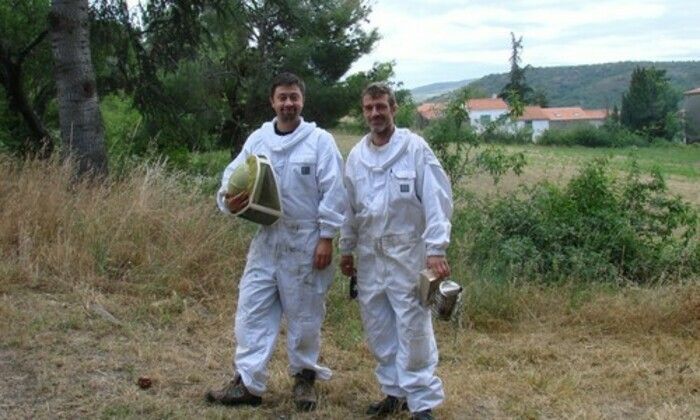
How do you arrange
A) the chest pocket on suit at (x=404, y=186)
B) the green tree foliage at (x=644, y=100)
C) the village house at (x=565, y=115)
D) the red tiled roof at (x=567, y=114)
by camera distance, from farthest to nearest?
1. the red tiled roof at (x=567, y=114)
2. the village house at (x=565, y=115)
3. the green tree foliage at (x=644, y=100)
4. the chest pocket on suit at (x=404, y=186)

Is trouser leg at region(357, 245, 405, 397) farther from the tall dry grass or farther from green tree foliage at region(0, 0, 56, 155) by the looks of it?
green tree foliage at region(0, 0, 56, 155)

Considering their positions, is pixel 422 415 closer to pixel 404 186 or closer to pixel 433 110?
pixel 404 186

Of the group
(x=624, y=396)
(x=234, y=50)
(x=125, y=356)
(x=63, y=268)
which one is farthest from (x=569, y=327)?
(x=234, y=50)

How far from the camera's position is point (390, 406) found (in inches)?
182

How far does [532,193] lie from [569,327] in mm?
2644

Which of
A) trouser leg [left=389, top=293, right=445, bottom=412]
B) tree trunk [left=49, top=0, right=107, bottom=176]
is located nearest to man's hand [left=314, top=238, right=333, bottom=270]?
trouser leg [left=389, top=293, right=445, bottom=412]

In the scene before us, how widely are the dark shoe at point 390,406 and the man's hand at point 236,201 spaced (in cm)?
131

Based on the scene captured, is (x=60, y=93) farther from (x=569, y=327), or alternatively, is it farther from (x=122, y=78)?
(x=569, y=327)

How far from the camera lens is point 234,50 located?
22.1 meters

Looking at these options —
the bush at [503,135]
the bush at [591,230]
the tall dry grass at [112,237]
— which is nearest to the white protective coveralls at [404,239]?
the tall dry grass at [112,237]

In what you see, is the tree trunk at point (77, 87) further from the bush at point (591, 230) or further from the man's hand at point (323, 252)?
the man's hand at point (323, 252)

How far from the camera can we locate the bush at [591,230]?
816 cm

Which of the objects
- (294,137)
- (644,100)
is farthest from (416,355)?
(644,100)

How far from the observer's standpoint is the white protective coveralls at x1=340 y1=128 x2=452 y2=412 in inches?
170
